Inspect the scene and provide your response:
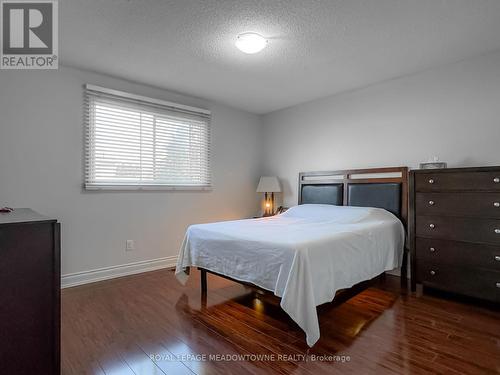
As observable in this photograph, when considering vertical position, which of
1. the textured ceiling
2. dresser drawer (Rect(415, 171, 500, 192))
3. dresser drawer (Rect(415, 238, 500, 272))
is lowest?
dresser drawer (Rect(415, 238, 500, 272))

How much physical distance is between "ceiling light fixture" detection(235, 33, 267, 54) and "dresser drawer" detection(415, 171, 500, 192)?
194 centimetres

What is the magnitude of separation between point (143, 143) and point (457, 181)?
11.1 ft

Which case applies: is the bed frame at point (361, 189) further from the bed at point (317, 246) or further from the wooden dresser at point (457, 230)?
the wooden dresser at point (457, 230)

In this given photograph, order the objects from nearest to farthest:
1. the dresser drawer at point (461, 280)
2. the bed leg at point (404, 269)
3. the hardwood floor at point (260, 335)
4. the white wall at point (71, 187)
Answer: the hardwood floor at point (260, 335) → the dresser drawer at point (461, 280) → the white wall at point (71, 187) → the bed leg at point (404, 269)

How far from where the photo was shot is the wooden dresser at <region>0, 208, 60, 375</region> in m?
1.16

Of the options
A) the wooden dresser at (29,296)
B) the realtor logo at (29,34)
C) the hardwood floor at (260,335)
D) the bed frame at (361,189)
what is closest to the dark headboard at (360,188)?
the bed frame at (361,189)

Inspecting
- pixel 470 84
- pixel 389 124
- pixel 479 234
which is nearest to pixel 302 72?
pixel 389 124

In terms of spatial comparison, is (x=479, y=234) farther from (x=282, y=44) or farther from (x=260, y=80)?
(x=260, y=80)

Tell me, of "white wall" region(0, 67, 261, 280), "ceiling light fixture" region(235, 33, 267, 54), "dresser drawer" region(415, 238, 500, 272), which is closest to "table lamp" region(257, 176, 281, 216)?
"white wall" region(0, 67, 261, 280)

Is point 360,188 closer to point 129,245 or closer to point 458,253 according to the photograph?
point 458,253

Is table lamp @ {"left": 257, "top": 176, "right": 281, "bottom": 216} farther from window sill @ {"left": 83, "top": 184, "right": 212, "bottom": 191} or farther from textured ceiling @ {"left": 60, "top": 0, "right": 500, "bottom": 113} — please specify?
textured ceiling @ {"left": 60, "top": 0, "right": 500, "bottom": 113}

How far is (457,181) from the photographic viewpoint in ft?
8.14

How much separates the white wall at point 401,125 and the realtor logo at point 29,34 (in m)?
3.17

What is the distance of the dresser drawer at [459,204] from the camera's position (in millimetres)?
2314
